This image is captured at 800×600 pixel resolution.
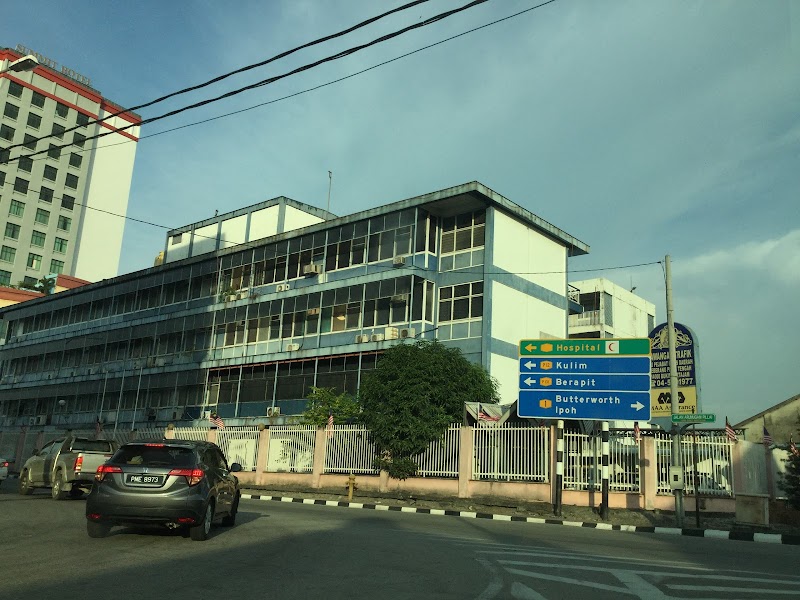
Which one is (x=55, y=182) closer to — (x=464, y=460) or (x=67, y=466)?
(x=67, y=466)

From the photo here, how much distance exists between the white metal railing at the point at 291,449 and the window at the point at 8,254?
2751 inches

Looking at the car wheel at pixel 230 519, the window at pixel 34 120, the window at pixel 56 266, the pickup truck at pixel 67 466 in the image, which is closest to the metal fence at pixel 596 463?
the car wheel at pixel 230 519

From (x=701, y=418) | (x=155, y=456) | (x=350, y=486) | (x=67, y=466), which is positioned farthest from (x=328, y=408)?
(x=155, y=456)

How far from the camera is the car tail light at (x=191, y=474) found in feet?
34.2

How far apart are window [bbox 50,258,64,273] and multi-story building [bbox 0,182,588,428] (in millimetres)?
41529

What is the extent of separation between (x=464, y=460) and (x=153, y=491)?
14.9 m

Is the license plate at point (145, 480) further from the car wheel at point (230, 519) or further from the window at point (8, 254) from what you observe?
the window at point (8, 254)

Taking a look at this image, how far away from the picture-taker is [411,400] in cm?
2464

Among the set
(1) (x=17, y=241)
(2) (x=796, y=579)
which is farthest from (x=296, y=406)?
(1) (x=17, y=241)

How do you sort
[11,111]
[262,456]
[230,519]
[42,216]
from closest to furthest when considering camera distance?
[230,519] → [262,456] → [11,111] → [42,216]

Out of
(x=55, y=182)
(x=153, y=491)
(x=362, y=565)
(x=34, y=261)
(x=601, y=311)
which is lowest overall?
(x=362, y=565)

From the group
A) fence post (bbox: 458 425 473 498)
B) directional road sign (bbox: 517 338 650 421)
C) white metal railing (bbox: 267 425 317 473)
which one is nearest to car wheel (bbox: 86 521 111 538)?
directional road sign (bbox: 517 338 650 421)

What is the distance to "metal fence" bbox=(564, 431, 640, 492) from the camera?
838 inches

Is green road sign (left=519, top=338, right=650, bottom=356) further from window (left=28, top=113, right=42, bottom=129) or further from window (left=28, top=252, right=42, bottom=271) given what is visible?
window (left=28, top=113, right=42, bottom=129)
